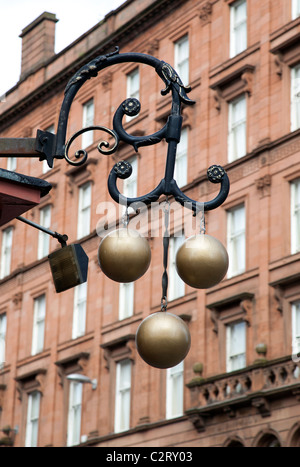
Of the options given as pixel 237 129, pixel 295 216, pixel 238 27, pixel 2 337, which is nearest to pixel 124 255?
pixel 295 216

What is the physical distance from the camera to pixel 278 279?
3356 cm

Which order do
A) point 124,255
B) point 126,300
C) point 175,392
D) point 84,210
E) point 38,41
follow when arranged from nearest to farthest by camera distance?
point 124,255, point 175,392, point 126,300, point 84,210, point 38,41

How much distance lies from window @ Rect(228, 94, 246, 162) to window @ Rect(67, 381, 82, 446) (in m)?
11.7

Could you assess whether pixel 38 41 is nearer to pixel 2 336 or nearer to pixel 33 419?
pixel 2 336

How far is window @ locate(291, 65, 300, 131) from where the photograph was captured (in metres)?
34.8

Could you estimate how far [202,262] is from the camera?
378 inches

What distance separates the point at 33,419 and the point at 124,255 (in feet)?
124

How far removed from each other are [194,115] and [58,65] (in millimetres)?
12411

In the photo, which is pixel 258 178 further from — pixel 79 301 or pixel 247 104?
pixel 79 301

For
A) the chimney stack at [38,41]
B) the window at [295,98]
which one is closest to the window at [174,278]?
the window at [295,98]

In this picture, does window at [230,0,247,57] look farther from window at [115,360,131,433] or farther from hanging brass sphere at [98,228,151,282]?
hanging brass sphere at [98,228,151,282]

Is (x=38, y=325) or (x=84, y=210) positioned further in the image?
(x=38, y=325)

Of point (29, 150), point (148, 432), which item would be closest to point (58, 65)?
point (148, 432)

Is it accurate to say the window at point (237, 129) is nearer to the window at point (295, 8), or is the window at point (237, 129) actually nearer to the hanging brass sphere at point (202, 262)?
the window at point (295, 8)
